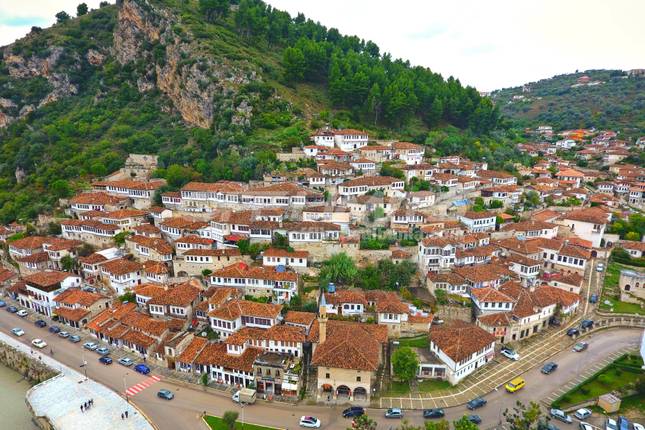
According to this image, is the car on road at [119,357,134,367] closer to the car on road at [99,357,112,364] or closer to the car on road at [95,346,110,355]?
the car on road at [99,357,112,364]

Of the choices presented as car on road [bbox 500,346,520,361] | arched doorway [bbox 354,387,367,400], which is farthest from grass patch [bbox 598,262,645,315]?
arched doorway [bbox 354,387,367,400]

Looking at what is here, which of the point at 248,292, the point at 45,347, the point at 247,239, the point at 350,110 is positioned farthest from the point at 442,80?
the point at 45,347

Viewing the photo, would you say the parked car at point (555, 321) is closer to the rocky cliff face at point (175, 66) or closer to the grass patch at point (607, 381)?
the grass patch at point (607, 381)

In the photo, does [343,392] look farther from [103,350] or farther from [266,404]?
[103,350]

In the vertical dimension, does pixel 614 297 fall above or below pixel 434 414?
above

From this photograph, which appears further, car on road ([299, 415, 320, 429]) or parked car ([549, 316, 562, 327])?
parked car ([549, 316, 562, 327])

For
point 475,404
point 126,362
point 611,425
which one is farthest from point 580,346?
point 126,362
